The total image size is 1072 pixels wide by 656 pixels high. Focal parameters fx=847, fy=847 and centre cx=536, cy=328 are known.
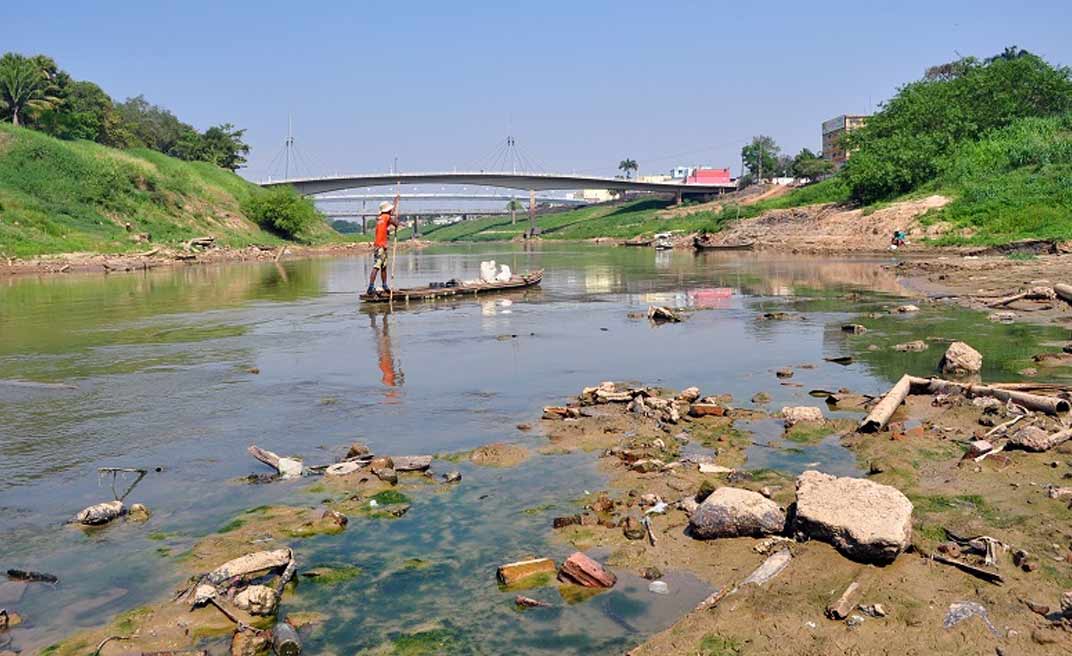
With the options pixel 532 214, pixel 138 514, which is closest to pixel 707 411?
pixel 138 514

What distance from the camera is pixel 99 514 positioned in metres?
8.07

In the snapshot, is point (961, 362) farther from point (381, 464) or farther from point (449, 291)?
point (449, 291)

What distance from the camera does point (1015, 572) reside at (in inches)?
237

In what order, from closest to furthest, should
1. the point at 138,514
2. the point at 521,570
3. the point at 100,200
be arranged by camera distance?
the point at 521,570
the point at 138,514
the point at 100,200

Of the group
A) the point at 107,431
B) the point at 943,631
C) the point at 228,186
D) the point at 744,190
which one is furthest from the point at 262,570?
the point at 744,190

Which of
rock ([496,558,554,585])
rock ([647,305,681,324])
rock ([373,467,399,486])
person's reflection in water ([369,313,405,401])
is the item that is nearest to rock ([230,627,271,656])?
rock ([496,558,554,585])

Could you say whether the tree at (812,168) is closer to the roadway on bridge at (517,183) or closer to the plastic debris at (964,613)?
the roadway on bridge at (517,183)

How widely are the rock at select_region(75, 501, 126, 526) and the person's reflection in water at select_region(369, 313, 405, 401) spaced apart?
5.70m

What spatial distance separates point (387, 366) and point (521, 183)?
413ft

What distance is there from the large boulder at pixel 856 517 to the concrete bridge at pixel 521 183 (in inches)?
5010

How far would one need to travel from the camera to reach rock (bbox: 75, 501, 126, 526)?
8023 millimetres

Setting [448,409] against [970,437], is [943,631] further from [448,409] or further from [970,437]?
[448,409]

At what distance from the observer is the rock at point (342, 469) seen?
935 centimetres

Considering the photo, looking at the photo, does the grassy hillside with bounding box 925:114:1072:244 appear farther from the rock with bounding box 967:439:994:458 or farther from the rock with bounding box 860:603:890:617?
the rock with bounding box 860:603:890:617
